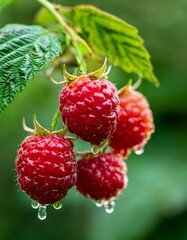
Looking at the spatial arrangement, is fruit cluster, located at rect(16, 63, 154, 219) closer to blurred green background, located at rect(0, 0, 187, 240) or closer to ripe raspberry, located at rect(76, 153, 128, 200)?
ripe raspberry, located at rect(76, 153, 128, 200)

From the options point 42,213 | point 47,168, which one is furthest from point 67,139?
point 42,213

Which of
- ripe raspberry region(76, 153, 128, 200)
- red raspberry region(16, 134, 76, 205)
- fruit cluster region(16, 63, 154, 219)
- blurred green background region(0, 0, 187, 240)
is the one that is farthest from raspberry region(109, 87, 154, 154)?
blurred green background region(0, 0, 187, 240)

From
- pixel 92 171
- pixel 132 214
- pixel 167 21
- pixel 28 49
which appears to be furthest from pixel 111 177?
pixel 167 21

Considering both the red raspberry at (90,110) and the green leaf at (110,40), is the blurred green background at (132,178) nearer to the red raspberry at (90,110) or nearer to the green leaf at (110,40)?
the green leaf at (110,40)

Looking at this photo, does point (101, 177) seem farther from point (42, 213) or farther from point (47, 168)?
point (47, 168)

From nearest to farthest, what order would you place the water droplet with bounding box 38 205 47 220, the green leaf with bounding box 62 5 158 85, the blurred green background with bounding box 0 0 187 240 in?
the water droplet with bounding box 38 205 47 220 < the green leaf with bounding box 62 5 158 85 < the blurred green background with bounding box 0 0 187 240

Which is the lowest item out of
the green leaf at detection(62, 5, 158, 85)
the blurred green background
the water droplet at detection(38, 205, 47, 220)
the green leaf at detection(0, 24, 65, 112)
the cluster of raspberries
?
the blurred green background

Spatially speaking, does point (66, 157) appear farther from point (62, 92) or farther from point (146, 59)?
point (146, 59)
